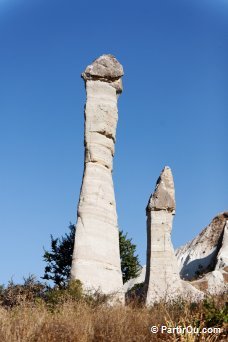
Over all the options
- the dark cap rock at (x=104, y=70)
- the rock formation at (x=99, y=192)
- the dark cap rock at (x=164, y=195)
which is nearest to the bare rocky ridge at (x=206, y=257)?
the dark cap rock at (x=164, y=195)

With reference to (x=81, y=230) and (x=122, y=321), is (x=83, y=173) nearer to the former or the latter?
(x=81, y=230)

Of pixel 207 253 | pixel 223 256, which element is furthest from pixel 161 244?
pixel 207 253

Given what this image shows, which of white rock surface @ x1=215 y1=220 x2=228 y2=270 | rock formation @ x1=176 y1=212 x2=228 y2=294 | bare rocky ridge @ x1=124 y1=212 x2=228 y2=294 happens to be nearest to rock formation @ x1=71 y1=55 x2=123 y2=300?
bare rocky ridge @ x1=124 y1=212 x2=228 y2=294

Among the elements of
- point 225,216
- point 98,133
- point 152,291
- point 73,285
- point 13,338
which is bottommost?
point 13,338

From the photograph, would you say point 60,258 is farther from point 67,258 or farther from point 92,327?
point 92,327

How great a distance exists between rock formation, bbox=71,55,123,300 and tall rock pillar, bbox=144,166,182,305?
4.12 metres

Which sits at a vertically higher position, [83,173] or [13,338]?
[83,173]

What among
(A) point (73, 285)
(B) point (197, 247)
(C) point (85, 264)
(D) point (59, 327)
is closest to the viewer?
(D) point (59, 327)

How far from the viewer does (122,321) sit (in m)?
7.87

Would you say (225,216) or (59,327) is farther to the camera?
(225,216)

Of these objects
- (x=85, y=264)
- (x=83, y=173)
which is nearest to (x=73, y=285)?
(x=85, y=264)

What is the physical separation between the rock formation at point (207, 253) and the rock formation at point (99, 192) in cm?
1061

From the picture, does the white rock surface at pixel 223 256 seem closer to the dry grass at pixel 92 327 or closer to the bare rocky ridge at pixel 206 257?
the bare rocky ridge at pixel 206 257

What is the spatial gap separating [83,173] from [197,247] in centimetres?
2193
